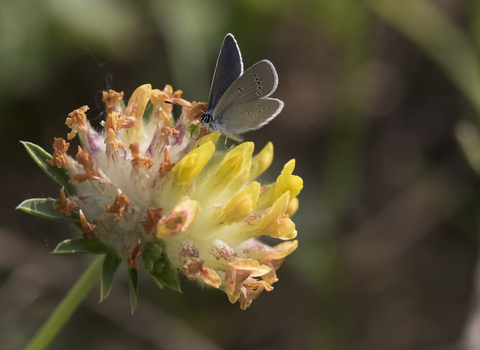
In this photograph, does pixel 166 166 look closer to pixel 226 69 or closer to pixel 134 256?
pixel 134 256

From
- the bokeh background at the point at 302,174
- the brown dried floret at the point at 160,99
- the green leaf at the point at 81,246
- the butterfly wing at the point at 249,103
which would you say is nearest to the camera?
the green leaf at the point at 81,246

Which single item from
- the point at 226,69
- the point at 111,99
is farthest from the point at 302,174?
the point at 111,99

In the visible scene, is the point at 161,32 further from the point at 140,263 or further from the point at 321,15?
the point at 140,263

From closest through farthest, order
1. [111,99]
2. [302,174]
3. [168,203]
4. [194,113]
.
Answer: [168,203], [111,99], [194,113], [302,174]

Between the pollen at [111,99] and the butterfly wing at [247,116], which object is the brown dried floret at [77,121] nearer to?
the pollen at [111,99]

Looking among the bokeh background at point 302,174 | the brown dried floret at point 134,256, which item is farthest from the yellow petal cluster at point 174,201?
the bokeh background at point 302,174

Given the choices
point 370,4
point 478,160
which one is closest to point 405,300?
point 478,160

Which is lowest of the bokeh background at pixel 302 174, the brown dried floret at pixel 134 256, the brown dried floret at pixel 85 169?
the bokeh background at pixel 302 174
